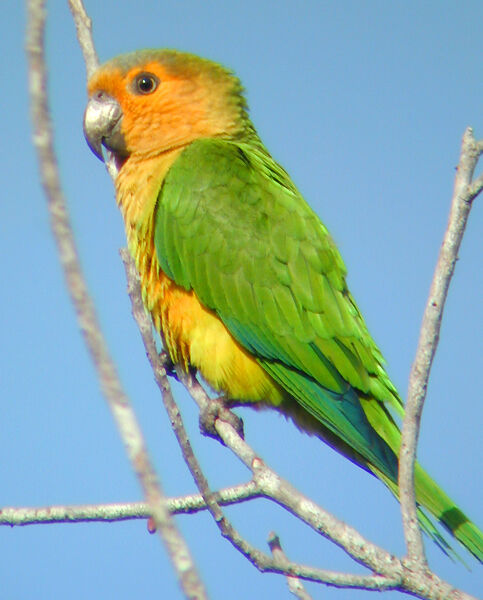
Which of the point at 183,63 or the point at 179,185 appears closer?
the point at 179,185

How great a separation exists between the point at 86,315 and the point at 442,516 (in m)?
2.46

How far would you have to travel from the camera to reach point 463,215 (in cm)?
234

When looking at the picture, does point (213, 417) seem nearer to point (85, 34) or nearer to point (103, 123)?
point (103, 123)

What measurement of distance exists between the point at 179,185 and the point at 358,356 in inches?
44.5

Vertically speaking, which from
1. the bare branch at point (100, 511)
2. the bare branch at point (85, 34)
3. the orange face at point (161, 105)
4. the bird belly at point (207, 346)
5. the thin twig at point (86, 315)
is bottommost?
the thin twig at point (86, 315)

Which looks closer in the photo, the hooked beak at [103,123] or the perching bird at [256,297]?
the perching bird at [256,297]

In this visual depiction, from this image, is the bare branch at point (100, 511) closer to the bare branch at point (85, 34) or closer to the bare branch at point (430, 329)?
the bare branch at point (430, 329)

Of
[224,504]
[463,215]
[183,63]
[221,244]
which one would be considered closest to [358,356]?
[221,244]

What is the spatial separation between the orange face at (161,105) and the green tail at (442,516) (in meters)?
1.93

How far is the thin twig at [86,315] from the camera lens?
1183mm

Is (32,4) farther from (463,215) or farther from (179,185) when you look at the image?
(179,185)

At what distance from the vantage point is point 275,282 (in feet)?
12.0

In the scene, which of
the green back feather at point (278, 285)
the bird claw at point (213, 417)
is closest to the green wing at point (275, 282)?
the green back feather at point (278, 285)

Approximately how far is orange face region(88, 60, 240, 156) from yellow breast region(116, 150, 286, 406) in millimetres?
253
